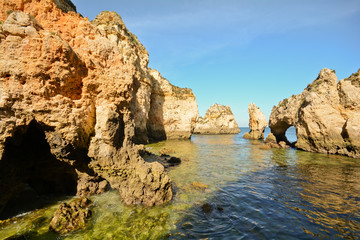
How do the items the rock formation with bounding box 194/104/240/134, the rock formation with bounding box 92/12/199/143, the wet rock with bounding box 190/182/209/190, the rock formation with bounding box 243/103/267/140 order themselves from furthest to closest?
the rock formation with bounding box 194/104/240/134 → the rock formation with bounding box 243/103/267/140 → the rock formation with bounding box 92/12/199/143 → the wet rock with bounding box 190/182/209/190

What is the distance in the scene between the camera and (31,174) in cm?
694

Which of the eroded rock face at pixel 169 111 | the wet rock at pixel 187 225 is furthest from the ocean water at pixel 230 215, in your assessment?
the eroded rock face at pixel 169 111

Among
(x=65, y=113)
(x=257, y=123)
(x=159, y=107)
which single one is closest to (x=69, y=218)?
(x=65, y=113)

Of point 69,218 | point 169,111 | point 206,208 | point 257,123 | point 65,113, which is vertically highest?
point 169,111

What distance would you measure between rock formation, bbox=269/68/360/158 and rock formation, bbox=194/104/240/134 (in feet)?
176

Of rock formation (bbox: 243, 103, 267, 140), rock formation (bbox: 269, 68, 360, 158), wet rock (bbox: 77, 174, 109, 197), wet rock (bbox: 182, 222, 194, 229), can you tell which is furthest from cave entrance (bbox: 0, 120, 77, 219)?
rock formation (bbox: 243, 103, 267, 140)

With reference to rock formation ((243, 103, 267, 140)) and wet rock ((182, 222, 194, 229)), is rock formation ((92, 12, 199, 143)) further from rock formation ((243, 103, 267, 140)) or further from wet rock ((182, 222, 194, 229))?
wet rock ((182, 222, 194, 229))

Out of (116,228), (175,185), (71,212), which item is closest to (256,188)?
(175,185)

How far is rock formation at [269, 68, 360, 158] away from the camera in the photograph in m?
19.1

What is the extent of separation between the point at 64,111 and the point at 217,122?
75.4 meters

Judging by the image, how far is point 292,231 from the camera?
18.4 ft

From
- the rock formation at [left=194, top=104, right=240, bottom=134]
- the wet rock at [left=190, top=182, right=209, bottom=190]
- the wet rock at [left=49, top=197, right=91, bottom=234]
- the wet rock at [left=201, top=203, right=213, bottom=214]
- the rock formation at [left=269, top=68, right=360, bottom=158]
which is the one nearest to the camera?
the wet rock at [left=49, top=197, right=91, bottom=234]

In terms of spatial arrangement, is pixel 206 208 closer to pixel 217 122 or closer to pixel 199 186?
pixel 199 186

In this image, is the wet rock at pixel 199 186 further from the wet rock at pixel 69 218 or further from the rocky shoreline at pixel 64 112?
the wet rock at pixel 69 218
